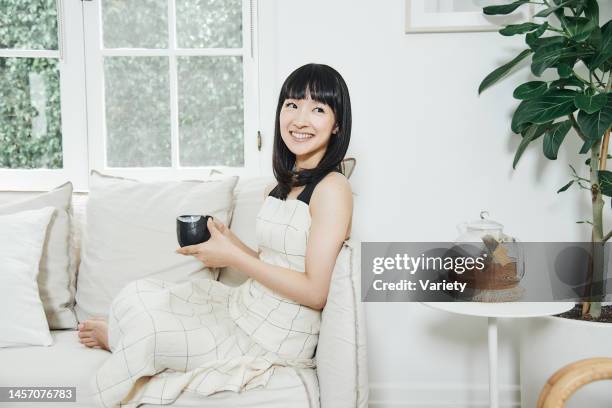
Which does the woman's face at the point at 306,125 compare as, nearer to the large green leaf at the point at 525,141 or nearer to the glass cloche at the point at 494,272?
the glass cloche at the point at 494,272

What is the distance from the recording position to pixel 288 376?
1351mm

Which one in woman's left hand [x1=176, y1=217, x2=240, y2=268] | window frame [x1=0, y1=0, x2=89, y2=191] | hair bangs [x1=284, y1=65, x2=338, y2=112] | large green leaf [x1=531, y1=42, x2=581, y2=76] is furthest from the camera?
window frame [x1=0, y1=0, x2=89, y2=191]

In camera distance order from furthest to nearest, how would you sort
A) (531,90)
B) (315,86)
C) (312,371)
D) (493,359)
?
(531,90) → (493,359) → (315,86) → (312,371)

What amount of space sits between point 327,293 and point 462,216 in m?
0.85

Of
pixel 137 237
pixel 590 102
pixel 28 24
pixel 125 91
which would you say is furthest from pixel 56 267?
pixel 590 102

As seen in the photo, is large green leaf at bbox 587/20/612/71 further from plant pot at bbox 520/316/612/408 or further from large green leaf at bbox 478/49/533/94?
plant pot at bbox 520/316/612/408

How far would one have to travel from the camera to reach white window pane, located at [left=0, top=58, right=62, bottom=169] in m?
2.30

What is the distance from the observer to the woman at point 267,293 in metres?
1.31

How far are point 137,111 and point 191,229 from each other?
1104mm

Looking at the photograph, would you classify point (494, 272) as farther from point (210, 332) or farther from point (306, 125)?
point (210, 332)

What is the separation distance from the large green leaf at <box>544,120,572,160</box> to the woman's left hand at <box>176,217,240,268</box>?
41.4 inches

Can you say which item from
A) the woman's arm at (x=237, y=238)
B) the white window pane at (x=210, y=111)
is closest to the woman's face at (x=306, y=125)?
the woman's arm at (x=237, y=238)

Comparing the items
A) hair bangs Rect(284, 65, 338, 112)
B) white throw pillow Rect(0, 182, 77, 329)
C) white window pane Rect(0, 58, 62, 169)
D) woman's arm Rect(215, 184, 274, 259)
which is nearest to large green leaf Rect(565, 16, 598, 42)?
hair bangs Rect(284, 65, 338, 112)

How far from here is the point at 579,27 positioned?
5.45ft
